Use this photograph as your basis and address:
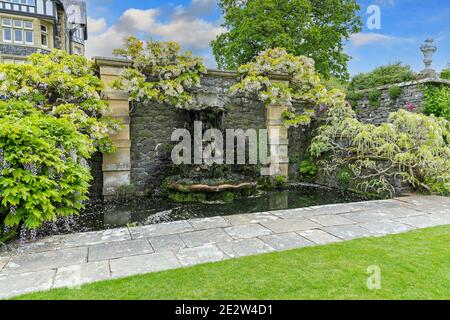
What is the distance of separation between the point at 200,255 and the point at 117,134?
4.06 meters

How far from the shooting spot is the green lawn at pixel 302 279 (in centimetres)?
211

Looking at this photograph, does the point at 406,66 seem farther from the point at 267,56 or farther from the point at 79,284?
the point at 79,284

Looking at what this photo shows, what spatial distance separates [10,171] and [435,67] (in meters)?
9.92

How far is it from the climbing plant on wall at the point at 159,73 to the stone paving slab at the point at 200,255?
3.96 metres

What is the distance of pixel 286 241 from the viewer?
131 inches

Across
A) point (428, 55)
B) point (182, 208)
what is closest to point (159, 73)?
point (182, 208)

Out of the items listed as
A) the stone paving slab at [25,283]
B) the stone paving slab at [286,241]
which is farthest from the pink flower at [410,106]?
the stone paving slab at [25,283]

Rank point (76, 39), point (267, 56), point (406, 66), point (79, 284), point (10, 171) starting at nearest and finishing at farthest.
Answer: point (79, 284) → point (10, 171) → point (267, 56) → point (406, 66) → point (76, 39)

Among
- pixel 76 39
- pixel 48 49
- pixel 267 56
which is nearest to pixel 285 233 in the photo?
pixel 267 56

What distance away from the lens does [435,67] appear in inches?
314

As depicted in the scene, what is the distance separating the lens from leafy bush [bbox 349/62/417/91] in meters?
9.20

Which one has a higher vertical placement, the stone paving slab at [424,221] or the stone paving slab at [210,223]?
the stone paving slab at [210,223]

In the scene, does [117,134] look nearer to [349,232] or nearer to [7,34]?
[349,232]

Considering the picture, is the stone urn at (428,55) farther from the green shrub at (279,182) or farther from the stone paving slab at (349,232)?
the stone paving slab at (349,232)
